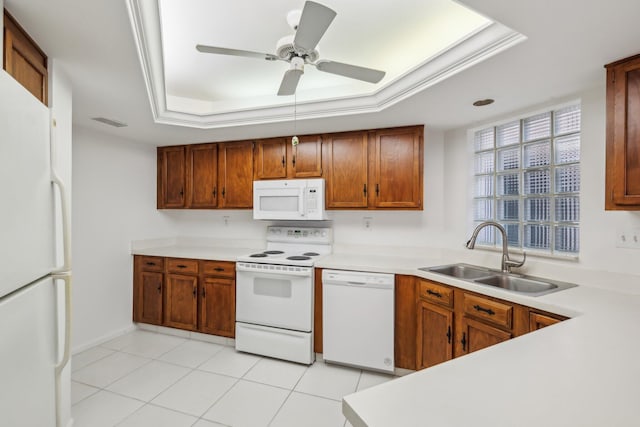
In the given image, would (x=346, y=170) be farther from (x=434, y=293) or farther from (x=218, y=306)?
(x=218, y=306)

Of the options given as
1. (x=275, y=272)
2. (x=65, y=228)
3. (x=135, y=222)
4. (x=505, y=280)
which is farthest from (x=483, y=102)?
(x=135, y=222)

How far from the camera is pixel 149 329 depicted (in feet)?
10.6

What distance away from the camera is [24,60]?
1.35 meters

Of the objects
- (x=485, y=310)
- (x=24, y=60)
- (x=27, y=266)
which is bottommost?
(x=485, y=310)

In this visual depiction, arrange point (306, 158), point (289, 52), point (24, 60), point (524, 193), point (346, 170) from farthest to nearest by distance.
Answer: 1. point (306, 158)
2. point (346, 170)
3. point (524, 193)
4. point (289, 52)
5. point (24, 60)

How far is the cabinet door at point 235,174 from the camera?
124 inches

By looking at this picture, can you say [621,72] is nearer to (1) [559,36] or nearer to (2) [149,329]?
(1) [559,36]

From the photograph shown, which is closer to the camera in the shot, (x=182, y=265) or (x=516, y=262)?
(x=516, y=262)

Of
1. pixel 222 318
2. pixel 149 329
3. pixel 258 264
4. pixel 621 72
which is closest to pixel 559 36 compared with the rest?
pixel 621 72

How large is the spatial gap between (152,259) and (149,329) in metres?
0.79

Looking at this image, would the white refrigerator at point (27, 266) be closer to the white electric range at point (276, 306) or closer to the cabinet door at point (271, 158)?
the white electric range at point (276, 306)

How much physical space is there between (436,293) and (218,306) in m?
2.06

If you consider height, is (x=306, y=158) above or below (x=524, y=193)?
above

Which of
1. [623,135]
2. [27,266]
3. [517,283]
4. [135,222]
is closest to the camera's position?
[27,266]
